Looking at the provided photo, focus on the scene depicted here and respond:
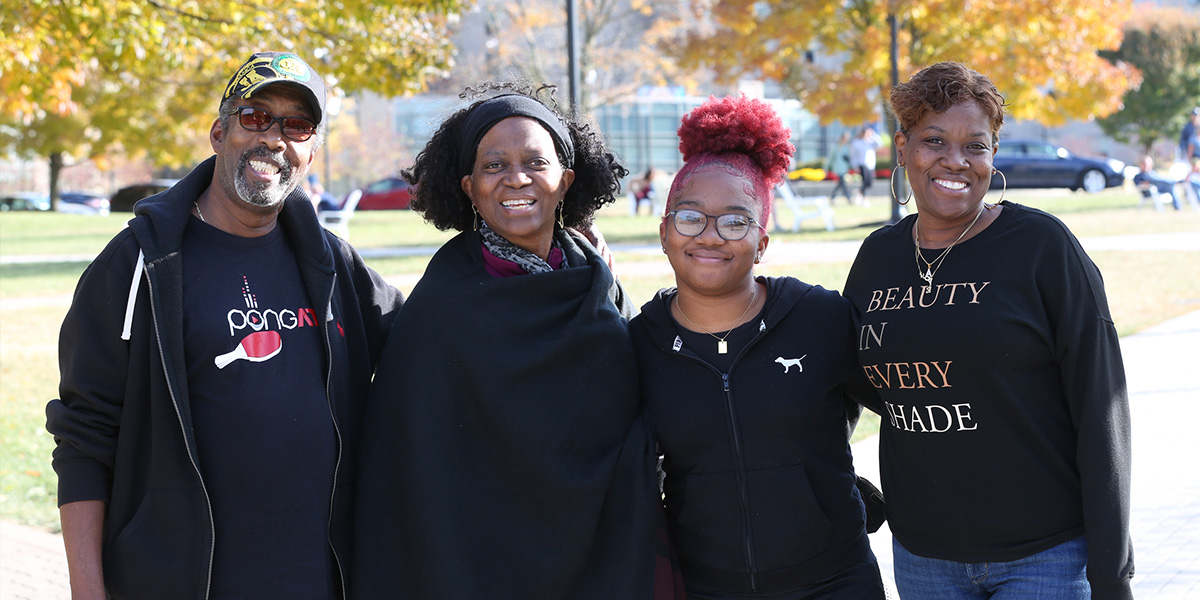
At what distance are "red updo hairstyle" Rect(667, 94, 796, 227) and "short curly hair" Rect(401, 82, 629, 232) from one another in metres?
0.44

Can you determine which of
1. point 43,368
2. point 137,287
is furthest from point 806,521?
point 43,368

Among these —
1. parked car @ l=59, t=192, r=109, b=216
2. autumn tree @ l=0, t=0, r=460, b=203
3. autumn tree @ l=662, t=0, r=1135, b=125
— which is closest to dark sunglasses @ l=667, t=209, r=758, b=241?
autumn tree @ l=0, t=0, r=460, b=203

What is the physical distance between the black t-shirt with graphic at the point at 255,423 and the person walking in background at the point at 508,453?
171 millimetres

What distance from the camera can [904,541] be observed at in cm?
295

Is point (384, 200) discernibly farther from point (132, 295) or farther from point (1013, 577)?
point (1013, 577)

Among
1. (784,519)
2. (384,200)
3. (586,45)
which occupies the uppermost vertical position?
(586,45)

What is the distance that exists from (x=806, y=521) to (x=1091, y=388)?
78 centimetres

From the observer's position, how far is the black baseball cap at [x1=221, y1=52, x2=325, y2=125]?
2971 mm

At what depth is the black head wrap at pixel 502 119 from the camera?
3.30 metres

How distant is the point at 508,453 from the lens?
2971 millimetres

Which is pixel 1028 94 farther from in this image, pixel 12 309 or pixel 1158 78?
pixel 1158 78

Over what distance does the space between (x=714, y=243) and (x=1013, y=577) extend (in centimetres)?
115

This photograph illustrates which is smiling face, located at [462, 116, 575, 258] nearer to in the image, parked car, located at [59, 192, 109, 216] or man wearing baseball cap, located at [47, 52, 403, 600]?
man wearing baseball cap, located at [47, 52, 403, 600]

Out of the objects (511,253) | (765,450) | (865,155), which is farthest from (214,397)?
(865,155)
